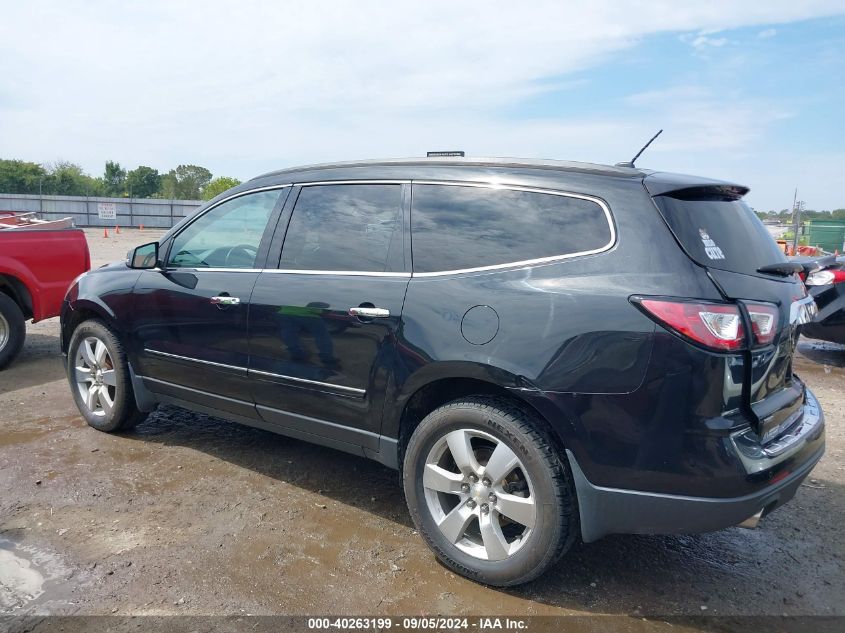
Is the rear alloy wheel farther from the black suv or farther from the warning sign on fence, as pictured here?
the warning sign on fence

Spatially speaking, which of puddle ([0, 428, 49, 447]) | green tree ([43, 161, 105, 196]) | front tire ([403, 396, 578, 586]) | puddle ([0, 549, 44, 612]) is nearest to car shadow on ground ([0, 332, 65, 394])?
puddle ([0, 428, 49, 447])

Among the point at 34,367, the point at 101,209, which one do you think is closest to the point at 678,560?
the point at 34,367

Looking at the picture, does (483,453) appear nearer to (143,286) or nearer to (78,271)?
(143,286)

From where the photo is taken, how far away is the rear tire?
6477 millimetres

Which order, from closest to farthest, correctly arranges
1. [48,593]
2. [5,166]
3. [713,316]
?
1. [713,316]
2. [48,593]
3. [5,166]

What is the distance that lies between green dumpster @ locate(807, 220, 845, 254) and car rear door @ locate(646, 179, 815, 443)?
23348 mm

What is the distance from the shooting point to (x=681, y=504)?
255 centimetres

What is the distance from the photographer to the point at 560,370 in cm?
266

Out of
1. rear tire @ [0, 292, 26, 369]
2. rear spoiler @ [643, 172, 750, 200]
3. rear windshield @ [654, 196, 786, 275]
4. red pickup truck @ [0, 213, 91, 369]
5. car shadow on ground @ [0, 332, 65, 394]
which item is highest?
rear spoiler @ [643, 172, 750, 200]

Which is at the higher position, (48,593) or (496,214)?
(496,214)

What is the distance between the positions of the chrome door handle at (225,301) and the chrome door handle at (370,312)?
2.87 feet

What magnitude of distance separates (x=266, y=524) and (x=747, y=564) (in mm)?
2384

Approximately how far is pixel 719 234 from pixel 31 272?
634cm

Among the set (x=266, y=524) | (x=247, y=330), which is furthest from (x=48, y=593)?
(x=247, y=330)
